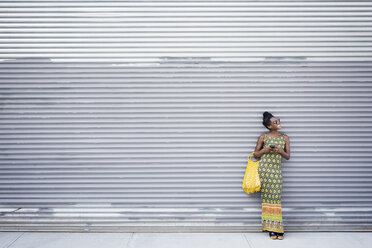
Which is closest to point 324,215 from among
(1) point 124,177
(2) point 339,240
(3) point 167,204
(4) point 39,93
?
(2) point 339,240

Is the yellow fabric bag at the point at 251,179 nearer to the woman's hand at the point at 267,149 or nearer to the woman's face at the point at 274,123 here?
the woman's hand at the point at 267,149

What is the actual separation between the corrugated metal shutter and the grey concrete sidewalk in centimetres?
15

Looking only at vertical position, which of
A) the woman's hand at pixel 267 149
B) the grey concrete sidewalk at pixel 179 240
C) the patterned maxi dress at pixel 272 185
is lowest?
the grey concrete sidewalk at pixel 179 240

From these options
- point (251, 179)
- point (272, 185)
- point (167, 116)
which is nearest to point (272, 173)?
point (272, 185)

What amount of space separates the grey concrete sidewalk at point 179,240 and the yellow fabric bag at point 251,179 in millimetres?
692

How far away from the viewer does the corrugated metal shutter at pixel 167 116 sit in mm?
3742

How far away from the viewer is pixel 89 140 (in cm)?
375

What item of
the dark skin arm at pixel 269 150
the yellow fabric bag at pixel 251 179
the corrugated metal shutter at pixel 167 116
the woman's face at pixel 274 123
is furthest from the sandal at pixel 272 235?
the woman's face at pixel 274 123

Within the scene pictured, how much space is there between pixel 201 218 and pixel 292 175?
1.48m

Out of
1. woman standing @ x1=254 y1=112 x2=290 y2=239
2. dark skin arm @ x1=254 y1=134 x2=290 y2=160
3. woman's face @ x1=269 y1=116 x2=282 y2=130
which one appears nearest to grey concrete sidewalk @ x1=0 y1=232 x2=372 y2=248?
woman standing @ x1=254 y1=112 x2=290 y2=239

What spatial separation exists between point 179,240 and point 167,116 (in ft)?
5.68

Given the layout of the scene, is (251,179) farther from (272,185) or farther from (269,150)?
(269,150)

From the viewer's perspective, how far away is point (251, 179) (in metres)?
3.51

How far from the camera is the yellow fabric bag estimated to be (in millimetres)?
3484
